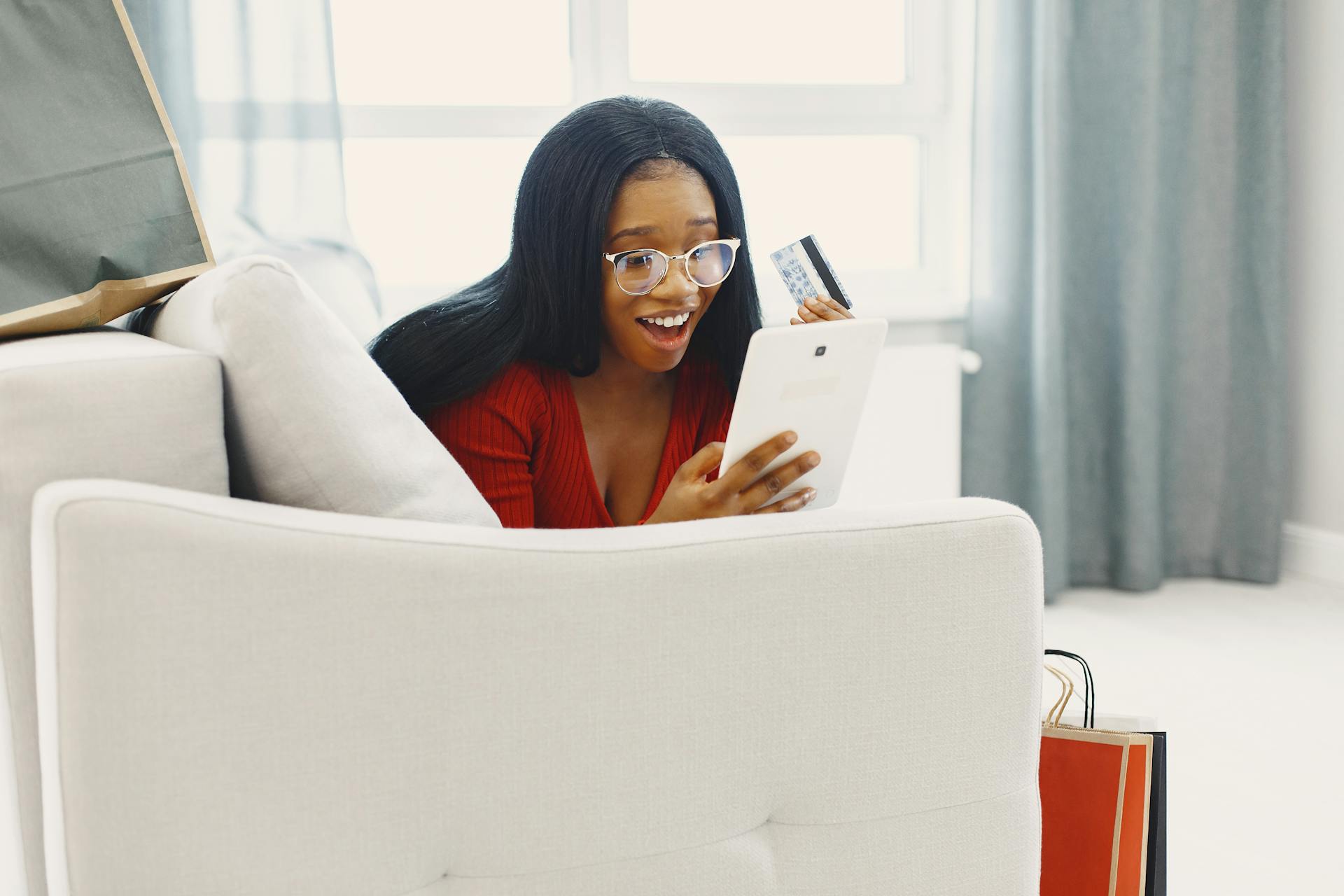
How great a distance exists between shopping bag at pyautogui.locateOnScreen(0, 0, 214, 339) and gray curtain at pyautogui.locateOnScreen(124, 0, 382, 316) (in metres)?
1.37

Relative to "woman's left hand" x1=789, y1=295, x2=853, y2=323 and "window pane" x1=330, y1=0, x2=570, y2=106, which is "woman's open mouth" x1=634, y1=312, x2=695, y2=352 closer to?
"woman's left hand" x1=789, y1=295, x2=853, y2=323

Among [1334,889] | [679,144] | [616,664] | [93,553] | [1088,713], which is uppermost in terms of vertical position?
[679,144]

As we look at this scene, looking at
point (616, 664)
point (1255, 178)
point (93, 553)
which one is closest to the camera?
point (93, 553)

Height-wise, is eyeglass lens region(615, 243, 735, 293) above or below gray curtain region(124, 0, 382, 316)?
below

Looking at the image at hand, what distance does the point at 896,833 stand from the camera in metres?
0.86

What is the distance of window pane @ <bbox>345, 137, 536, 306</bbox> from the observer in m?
2.72

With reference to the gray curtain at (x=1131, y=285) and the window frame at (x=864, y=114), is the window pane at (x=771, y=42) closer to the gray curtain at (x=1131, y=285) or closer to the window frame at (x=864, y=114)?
the window frame at (x=864, y=114)

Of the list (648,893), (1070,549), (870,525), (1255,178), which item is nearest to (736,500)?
(870,525)

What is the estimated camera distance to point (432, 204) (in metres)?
2.76

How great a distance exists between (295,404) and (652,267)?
2.14ft

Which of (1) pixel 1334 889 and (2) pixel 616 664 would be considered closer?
(2) pixel 616 664

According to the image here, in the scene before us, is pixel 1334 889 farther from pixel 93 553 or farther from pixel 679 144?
pixel 93 553

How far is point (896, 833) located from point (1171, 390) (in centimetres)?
250

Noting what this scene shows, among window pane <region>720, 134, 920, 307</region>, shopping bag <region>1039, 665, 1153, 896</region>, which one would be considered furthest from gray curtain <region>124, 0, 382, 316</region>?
shopping bag <region>1039, 665, 1153, 896</region>
